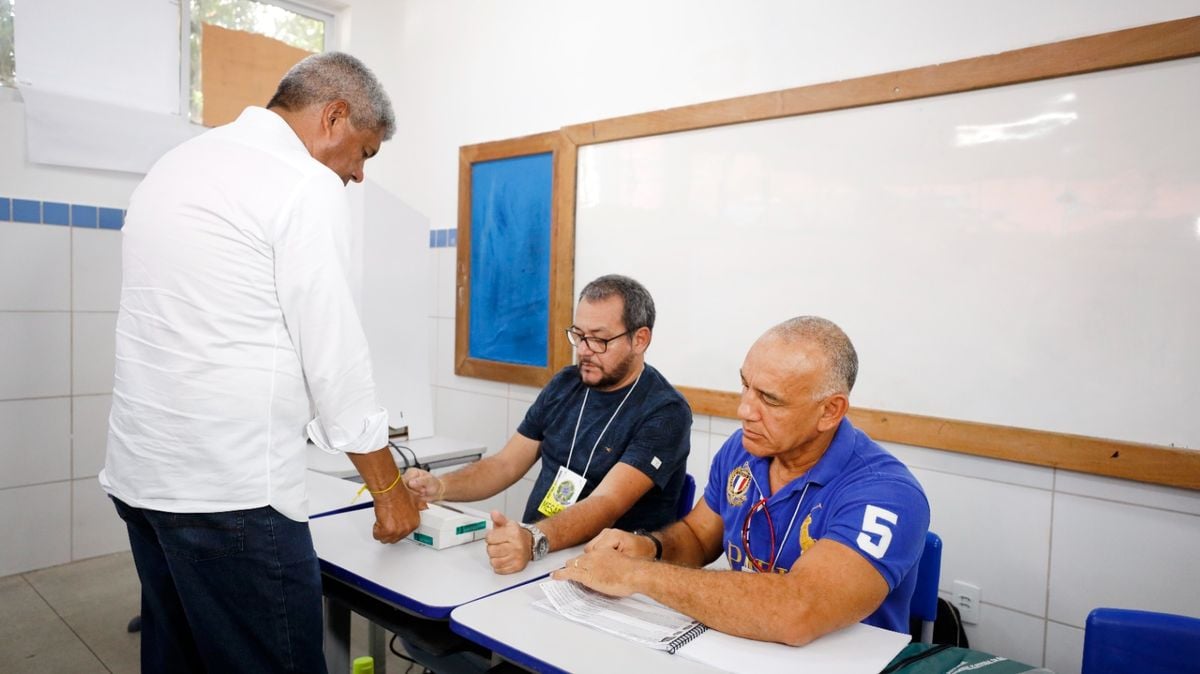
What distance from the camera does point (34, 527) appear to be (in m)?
3.24

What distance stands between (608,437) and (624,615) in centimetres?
81

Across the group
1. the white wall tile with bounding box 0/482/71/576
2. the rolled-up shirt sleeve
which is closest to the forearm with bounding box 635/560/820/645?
the rolled-up shirt sleeve

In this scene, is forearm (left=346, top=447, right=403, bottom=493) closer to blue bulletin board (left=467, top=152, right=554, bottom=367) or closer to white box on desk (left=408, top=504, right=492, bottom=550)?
white box on desk (left=408, top=504, right=492, bottom=550)

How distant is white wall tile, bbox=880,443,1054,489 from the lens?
2131 millimetres

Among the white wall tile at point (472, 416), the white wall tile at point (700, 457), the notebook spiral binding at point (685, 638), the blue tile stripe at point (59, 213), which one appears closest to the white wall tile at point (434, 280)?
the white wall tile at point (472, 416)

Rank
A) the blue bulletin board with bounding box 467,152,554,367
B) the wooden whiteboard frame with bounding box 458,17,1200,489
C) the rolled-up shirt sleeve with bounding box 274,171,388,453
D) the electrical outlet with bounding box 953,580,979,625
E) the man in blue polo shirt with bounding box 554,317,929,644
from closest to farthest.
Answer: the man in blue polo shirt with bounding box 554,317,929,644 < the rolled-up shirt sleeve with bounding box 274,171,388,453 < the wooden whiteboard frame with bounding box 458,17,1200,489 < the electrical outlet with bounding box 953,580,979,625 < the blue bulletin board with bounding box 467,152,554,367

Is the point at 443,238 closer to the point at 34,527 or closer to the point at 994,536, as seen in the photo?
the point at 34,527

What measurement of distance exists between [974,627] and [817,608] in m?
1.37

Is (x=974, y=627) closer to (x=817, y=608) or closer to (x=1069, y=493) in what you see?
(x=1069, y=493)

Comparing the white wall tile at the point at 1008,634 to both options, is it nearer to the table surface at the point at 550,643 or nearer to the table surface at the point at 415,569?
the table surface at the point at 415,569

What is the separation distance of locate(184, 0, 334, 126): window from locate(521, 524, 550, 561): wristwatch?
308cm

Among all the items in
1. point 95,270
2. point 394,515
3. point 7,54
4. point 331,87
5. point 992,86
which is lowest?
point 394,515

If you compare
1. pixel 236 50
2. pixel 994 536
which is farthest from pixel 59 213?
pixel 994 536

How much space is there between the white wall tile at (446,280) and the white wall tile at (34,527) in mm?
1880
